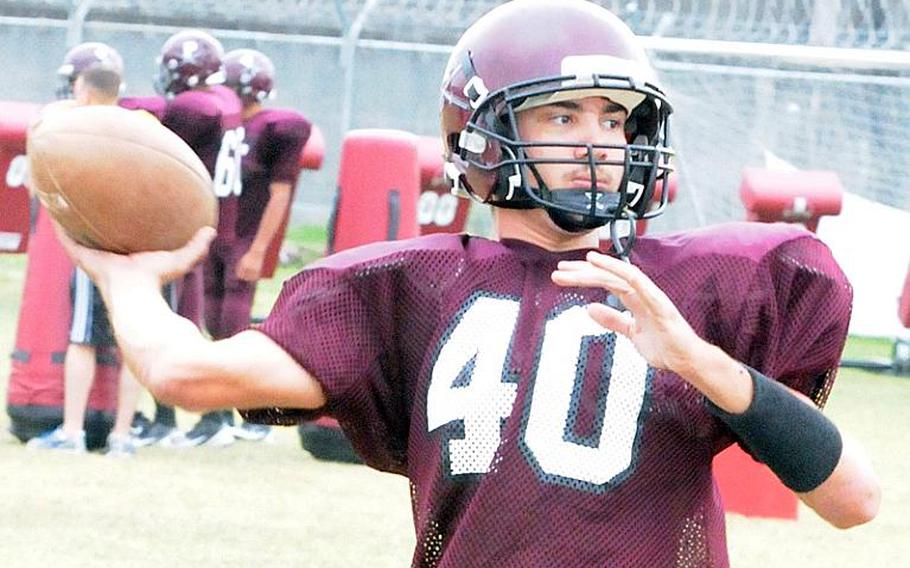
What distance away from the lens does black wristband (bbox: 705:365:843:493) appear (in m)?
2.41

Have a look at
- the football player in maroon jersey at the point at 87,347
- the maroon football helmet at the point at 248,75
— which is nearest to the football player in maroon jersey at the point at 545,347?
the football player in maroon jersey at the point at 87,347

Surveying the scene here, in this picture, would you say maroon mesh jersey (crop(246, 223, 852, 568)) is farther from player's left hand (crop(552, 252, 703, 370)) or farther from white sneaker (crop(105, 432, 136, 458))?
white sneaker (crop(105, 432, 136, 458))

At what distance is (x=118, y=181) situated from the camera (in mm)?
2822

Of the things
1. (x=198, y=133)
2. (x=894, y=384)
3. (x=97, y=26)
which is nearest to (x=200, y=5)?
(x=97, y=26)

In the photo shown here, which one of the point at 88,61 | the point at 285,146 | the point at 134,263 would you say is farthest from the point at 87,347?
the point at 134,263

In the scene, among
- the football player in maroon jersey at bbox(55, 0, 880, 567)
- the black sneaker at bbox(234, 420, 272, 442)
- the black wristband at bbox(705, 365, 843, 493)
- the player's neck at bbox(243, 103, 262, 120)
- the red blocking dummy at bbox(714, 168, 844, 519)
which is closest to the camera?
the black wristband at bbox(705, 365, 843, 493)

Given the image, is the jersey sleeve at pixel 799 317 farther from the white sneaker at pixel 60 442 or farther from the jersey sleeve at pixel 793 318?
the white sneaker at pixel 60 442

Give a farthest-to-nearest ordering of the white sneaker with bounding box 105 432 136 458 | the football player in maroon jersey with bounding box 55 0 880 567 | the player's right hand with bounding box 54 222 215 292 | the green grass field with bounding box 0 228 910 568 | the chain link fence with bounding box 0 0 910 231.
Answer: the chain link fence with bounding box 0 0 910 231 → the white sneaker with bounding box 105 432 136 458 → the green grass field with bounding box 0 228 910 568 → the player's right hand with bounding box 54 222 215 292 → the football player in maroon jersey with bounding box 55 0 880 567

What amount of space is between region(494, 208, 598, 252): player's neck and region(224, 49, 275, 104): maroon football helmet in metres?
4.89

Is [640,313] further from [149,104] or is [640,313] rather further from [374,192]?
[149,104]

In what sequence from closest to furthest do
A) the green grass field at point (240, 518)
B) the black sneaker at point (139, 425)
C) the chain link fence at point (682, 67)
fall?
the green grass field at point (240, 518) → the black sneaker at point (139, 425) → the chain link fence at point (682, 67)

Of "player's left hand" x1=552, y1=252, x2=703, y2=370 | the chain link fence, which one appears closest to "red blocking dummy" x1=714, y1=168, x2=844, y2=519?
the chain link fence

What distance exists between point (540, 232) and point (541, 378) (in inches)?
10.1

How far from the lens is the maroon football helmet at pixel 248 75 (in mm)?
7535
